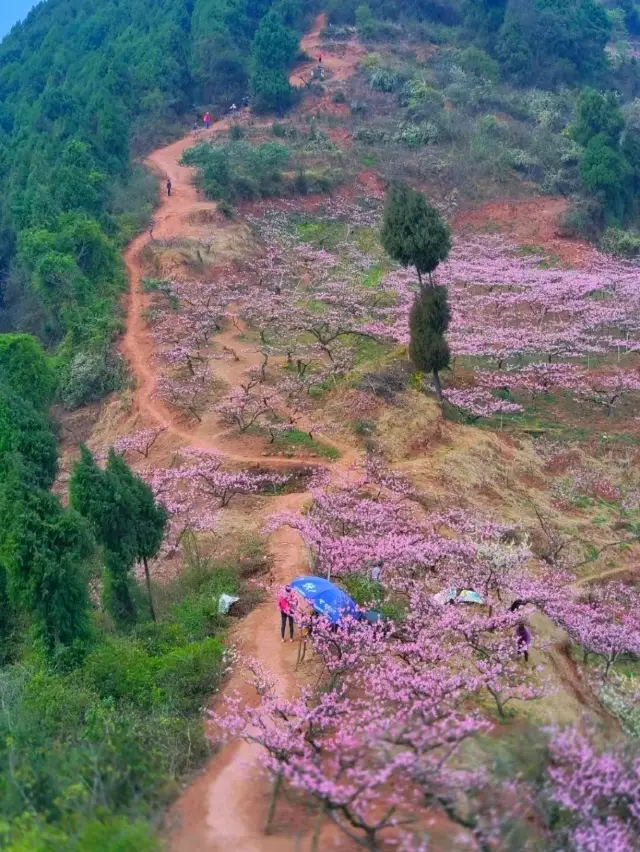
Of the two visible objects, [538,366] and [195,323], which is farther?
[195,323]

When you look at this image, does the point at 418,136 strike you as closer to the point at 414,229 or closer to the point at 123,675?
the point at 414,229

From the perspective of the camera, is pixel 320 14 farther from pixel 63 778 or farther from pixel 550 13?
pixel 63 778

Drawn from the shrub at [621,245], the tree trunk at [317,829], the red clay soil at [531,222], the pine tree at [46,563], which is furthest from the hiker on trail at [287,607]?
the shrub at [621,245]

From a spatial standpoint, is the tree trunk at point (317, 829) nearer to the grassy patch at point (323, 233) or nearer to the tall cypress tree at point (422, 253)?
the tall cypress tree at point (422, 253)

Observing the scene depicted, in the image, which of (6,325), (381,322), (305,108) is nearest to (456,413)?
(381,322)

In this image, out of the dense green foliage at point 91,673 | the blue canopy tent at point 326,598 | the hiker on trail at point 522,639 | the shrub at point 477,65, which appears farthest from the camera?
the shrub at point 477,65

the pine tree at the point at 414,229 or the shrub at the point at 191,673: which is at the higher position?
the pine tree at the point at 414,229
